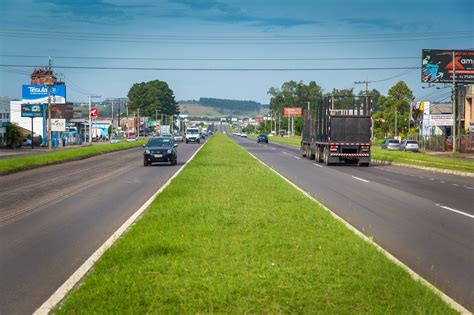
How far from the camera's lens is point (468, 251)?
34.4 ft

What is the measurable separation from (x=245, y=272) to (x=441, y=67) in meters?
75.7

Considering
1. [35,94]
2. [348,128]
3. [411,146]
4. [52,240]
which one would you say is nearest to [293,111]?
[35,94]

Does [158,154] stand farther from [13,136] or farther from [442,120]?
[442,120]

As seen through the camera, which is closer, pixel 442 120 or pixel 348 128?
pixel 348 128

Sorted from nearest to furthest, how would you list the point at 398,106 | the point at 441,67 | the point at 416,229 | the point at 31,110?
1. the point at 416,229
2. the point at 441,67
3. the point at 31,110
4. the point at 398,106

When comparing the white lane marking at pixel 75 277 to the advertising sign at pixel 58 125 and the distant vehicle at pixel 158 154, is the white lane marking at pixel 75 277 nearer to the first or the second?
the distant vehicle at pixel 158 154

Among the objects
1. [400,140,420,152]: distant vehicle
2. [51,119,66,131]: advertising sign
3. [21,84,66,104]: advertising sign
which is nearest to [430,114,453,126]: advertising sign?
[400,140,420,152]: distant vehicle

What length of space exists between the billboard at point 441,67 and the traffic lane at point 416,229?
59353 millimetres

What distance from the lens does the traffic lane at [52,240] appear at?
25.5 ft

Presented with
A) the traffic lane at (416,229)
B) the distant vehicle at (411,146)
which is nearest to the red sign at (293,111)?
the distant vehicle at (411,146)

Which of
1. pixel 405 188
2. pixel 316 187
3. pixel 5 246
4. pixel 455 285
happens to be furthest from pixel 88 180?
pixel 455 285

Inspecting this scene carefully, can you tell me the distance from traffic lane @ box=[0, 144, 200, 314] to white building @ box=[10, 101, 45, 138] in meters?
89.5

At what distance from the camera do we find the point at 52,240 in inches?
450

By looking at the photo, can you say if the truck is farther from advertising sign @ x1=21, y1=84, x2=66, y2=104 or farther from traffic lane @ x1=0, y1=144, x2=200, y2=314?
advertising sign @ x1=21, y1=84, x2=66, y2=104
